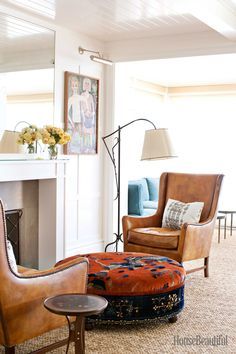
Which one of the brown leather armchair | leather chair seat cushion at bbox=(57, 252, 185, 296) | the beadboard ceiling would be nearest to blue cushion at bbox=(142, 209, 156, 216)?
the brown leather armchair

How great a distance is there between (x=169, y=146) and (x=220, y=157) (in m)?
3.80

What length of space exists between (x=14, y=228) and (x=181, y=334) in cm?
196

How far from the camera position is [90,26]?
5.45m

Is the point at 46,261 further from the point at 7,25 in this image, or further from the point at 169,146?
the point at 7,25

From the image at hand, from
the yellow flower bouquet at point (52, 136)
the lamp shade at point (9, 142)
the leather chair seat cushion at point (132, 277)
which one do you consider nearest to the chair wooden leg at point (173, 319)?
the leather chair seat cushion at point (132, 277)

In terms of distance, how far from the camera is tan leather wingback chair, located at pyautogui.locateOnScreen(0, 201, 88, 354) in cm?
268

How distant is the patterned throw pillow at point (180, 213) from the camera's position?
509 cm

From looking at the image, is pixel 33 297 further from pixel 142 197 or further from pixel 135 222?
pixel 142 197

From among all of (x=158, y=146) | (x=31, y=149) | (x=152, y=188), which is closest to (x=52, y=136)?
(x=31, y=149)

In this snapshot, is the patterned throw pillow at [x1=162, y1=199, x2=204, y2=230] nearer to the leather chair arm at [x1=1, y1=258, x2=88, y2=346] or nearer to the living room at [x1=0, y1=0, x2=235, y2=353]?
the living room at [x1=0, y1=0, x2=235, y2=353]

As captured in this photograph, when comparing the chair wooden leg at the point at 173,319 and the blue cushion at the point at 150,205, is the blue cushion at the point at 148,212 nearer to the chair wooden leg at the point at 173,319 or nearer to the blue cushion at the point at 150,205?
the blue cushion at the point at 150,205

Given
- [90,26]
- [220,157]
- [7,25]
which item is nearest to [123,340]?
[7,25]

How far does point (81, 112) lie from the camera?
19.0ft

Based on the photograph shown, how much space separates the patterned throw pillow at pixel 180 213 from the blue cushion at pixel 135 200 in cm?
166
